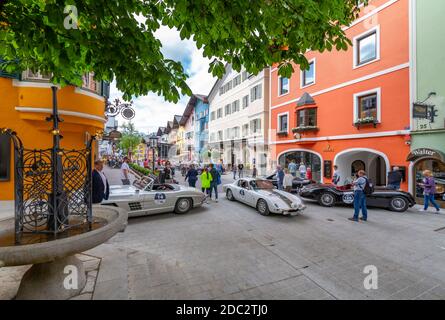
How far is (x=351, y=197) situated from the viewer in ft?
30.3

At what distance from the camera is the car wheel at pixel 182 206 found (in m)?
8.27

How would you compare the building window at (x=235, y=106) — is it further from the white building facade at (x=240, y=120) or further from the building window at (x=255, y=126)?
A: the building window at (x=255, y=126)

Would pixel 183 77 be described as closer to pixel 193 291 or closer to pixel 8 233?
pixel 193 291

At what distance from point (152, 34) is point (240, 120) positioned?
907 inches

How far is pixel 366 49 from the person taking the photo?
12766 millimetres

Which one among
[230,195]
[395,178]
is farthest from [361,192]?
[230,195]

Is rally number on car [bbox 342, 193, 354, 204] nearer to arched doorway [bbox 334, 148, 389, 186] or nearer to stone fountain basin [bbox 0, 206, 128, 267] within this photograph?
arched doorway [bbox 334, 148, 389, 186]

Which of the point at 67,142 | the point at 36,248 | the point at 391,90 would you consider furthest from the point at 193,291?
the point at 391,90

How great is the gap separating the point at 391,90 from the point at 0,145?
17.1 metres

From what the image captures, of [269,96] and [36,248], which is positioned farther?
[269,96]

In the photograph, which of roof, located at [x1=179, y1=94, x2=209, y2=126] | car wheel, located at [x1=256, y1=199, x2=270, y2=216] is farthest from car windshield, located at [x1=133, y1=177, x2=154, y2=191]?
roof, located at [x1=179, y1=94, x2=209, y2=126]

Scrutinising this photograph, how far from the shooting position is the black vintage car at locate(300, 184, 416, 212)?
875 centimetres

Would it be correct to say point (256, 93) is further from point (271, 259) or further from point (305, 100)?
point (271, 259)

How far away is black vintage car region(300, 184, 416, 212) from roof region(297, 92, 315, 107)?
25.3ft
